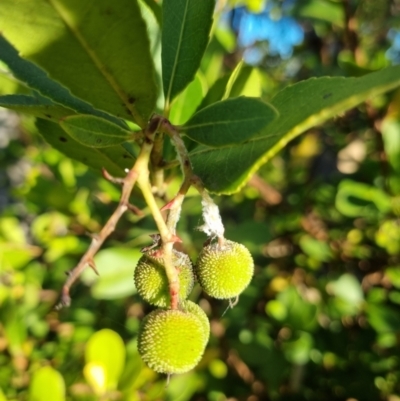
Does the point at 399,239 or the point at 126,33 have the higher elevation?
the point at 126,33

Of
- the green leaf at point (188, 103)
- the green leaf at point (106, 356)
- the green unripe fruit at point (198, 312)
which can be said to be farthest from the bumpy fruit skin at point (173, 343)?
the green leaf at point (106, 356)

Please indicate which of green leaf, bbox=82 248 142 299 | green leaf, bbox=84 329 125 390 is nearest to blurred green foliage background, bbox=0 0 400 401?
green leaf, bbox=82 248 142 299

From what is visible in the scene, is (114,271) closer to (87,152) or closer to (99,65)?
(87,152)

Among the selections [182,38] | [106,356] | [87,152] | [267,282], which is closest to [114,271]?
[106,356]

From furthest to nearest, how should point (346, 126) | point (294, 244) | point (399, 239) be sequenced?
1. point (346, 126)
2. point (294, 244)
3. point (399, 239)

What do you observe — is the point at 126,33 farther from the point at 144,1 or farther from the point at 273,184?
the point at 273,184

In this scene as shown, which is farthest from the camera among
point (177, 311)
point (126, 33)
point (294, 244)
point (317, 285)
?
point (294, 244)

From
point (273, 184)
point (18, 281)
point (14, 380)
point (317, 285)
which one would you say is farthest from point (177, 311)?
point (273, 184)
